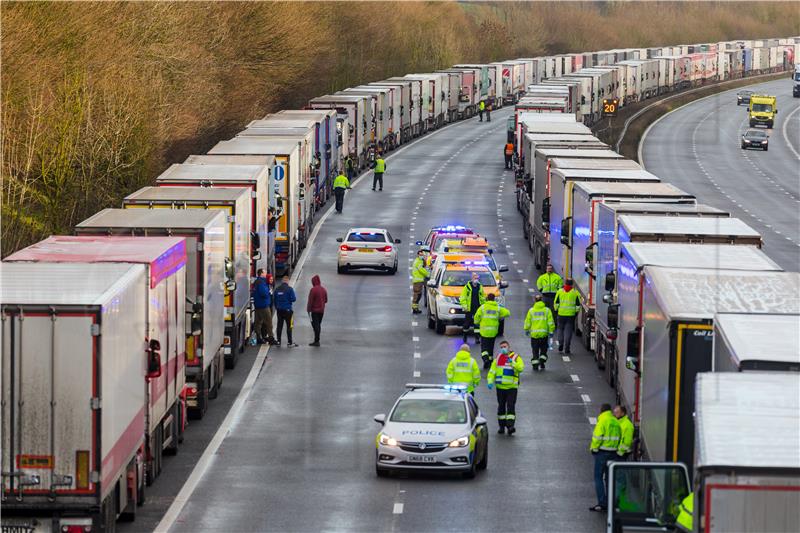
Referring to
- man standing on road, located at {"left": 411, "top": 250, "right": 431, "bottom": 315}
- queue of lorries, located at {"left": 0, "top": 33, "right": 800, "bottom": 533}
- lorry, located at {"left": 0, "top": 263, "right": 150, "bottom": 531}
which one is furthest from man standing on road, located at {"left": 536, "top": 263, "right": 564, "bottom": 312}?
lorry, located at {"left": 0, "top": 263, "right": 150, "bottom": 531}

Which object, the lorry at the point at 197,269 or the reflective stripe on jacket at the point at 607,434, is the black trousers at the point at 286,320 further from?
the reflective stripe on jacket at the point at 607,434

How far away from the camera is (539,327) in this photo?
102 feet

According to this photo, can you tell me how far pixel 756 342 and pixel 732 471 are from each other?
4215mm

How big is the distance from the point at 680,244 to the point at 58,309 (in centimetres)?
1220

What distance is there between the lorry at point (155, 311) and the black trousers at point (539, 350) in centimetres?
931

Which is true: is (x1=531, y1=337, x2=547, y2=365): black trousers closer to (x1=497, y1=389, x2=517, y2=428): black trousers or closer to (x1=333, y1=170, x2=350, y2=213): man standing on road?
(x1=497, y1=389, x2=517, y2=428): black trousers

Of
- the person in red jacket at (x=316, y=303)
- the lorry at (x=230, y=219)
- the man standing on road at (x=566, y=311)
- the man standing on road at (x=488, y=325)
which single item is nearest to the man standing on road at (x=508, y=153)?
the man standing on road at (x=566, y=311)

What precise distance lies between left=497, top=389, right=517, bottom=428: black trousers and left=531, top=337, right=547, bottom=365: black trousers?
18.5ft

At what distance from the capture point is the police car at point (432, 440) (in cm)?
2230

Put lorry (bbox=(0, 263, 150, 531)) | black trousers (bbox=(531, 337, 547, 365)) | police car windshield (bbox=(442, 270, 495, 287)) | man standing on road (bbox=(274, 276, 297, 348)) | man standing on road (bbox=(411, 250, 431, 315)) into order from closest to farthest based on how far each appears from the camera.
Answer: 1. lorry (bbox=(0, 263, 150, 531))
2. black trousers (bbox=(531, 337, 547, 365))
3. man standing on road (bbox=(274, 276, 297, 348))
4. police car windshield (bbox=(442, 270, 495, 287))
5. man standing on road (bbox=(411, 250, 431, 315))

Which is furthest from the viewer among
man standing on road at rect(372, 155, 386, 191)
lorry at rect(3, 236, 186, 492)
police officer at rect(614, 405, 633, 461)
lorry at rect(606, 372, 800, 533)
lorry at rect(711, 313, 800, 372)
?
man standing on road at rect(372, 155, 386, 191)

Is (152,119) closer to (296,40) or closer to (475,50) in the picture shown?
(296,40)

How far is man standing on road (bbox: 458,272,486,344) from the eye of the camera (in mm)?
34513

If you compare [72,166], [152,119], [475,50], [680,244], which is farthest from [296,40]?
[475,50]
